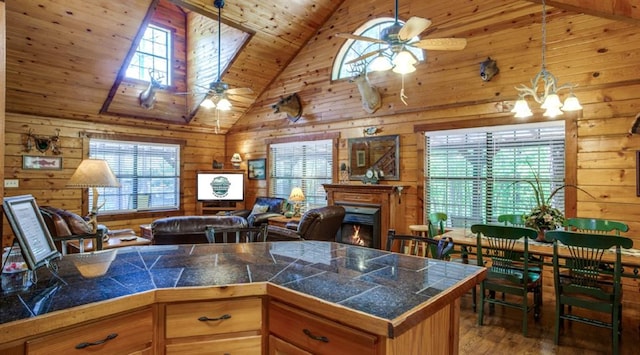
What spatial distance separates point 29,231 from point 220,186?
21.0ft

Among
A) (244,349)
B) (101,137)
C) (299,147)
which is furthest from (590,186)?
(101,137)

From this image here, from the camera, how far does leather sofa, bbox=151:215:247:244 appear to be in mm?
3631

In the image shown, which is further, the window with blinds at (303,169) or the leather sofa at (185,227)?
the window with blinds at (303,169)

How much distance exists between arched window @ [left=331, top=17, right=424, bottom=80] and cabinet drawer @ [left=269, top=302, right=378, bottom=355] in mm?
4935

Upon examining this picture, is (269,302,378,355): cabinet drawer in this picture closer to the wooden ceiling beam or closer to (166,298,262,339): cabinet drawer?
(166,298,262,339): cabinet drawer

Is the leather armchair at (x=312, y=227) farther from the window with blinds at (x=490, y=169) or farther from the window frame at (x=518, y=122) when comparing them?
the window with blinds at (x=490, y=169)

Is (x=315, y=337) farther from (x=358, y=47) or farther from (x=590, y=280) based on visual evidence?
(x=358, y=47)

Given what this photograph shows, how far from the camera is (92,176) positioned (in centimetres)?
397

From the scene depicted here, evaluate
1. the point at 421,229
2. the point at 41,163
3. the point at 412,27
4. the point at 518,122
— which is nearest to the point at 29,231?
the point at 412,27

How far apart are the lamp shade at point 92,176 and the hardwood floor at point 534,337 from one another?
13.0 ft

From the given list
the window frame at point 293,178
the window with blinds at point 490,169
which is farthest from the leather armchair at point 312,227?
the window frame at point 293,178

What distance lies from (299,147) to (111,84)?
3.52m

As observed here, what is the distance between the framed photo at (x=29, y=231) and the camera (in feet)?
4.95

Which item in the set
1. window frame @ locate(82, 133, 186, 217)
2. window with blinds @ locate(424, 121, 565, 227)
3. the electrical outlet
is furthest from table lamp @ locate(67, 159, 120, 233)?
window with blinds @ locate(424, 121, 565, 227)
